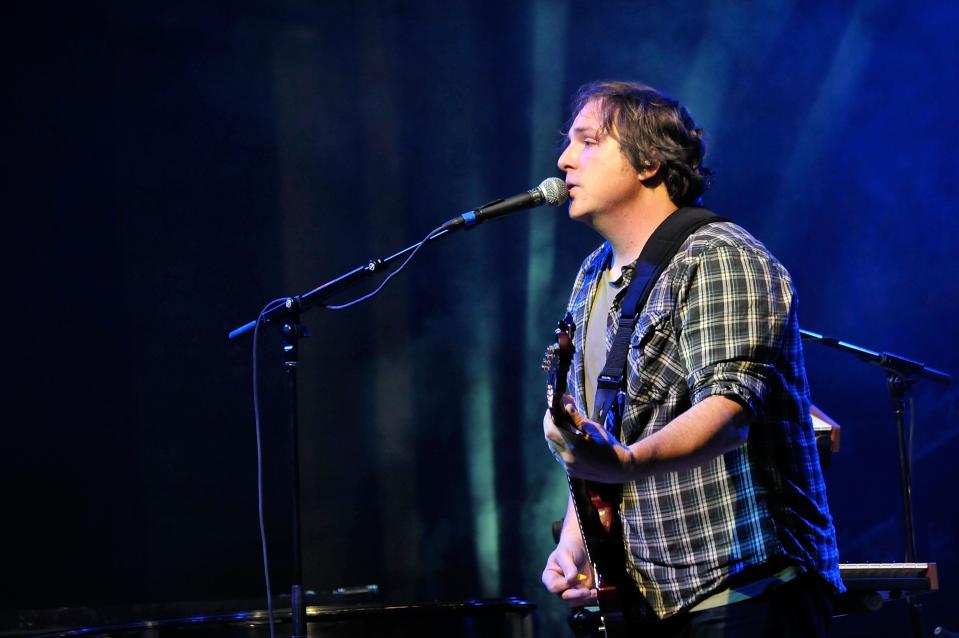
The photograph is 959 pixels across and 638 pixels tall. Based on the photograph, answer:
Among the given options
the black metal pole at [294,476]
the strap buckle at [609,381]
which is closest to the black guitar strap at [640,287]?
the strap buckle at [609,381]

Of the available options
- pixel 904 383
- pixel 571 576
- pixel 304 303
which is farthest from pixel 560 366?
pixel 904 383

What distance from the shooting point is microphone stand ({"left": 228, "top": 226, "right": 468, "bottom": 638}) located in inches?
118

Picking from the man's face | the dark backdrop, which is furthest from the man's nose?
the dark backdrop

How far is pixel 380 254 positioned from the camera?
16.9ft

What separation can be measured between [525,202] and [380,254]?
244cm

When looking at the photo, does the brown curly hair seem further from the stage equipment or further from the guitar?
the guitar

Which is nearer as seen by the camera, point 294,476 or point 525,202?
point 525,202

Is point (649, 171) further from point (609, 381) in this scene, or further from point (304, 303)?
point (304, 303)

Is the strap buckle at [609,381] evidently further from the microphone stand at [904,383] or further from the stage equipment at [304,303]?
the microphone stand at [904,383]

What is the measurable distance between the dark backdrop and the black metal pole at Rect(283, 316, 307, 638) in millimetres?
1741

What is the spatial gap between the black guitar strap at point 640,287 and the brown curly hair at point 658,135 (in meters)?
0.16

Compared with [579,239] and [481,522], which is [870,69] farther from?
[481,522]

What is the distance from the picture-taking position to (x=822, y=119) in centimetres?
561

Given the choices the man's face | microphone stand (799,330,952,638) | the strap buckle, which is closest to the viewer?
the strap buckle
